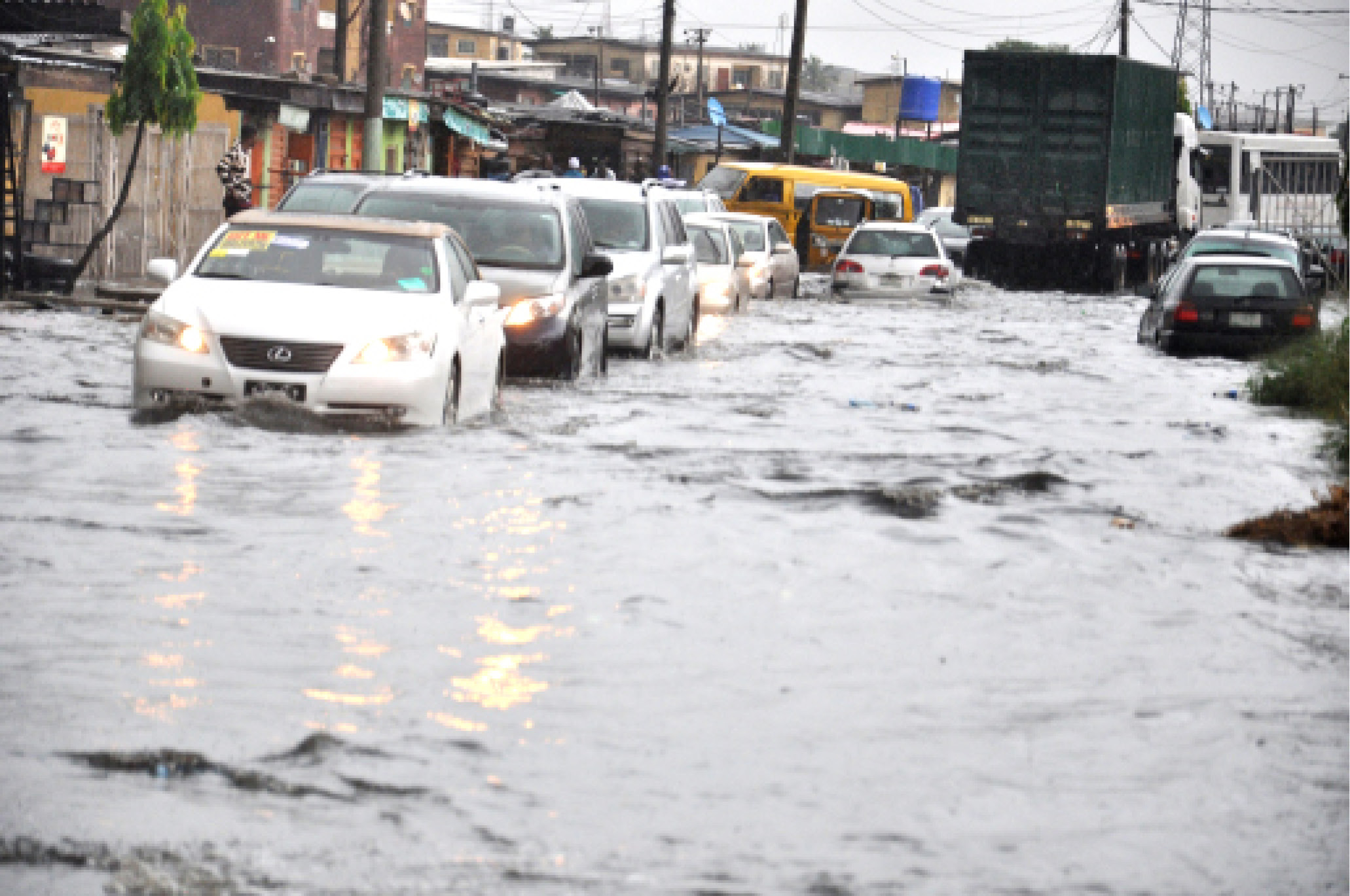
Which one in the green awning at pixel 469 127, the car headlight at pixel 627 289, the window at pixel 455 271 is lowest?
the car headlight at pixel 627 289

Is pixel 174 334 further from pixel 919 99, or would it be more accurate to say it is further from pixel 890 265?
pixel 919 99

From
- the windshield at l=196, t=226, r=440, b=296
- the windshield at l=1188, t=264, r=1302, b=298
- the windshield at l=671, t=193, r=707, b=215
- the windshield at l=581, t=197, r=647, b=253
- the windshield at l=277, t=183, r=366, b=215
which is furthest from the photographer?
the windshield at l=671, t=193, r=707, b=215

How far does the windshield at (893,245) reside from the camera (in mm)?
34531

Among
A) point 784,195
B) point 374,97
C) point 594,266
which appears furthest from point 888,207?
point 594,266

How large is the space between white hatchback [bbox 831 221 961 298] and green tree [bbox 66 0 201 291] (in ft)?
38.8

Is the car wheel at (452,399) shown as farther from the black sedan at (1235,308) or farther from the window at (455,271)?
the black sedan at (1235,308)

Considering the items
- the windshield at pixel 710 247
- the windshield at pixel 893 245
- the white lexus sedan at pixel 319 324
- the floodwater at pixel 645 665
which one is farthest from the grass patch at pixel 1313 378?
the windshield at pixel 893 245

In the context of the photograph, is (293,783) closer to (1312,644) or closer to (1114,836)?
(1114,836)

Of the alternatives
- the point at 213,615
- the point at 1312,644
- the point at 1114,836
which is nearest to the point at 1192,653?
the point at 1312,644

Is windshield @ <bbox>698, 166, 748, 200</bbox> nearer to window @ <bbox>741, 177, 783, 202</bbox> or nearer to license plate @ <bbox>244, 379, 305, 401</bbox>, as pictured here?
window @ <bbox>741, 177, 783, 202</bbox>

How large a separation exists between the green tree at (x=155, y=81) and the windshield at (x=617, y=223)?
6221 millimetres

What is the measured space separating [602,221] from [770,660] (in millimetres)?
13903

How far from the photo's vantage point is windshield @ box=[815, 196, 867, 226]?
139 ft

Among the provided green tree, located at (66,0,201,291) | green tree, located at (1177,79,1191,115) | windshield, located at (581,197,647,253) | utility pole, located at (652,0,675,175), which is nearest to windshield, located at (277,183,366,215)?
windshield, located at (581,197,647,253)
